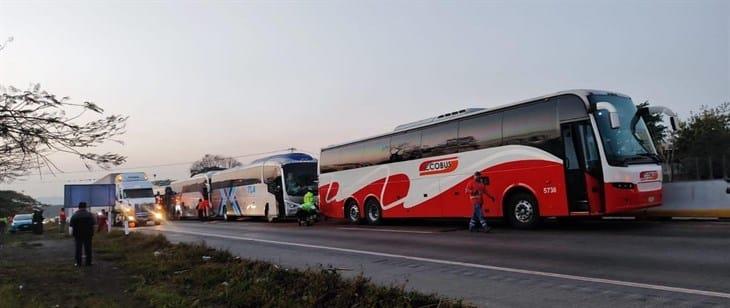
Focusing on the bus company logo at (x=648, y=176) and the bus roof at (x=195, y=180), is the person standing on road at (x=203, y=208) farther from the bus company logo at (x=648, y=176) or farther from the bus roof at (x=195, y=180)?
the bus company logo at (x=648, y=176)

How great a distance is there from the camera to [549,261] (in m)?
9.40

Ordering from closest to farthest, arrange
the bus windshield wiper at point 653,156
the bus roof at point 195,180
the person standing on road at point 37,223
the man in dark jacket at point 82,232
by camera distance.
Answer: the man in dark jacket at point 82,232, the bus windshield wiper at point 653,156, the person standing on road at point 37,223, the bus roof at point 195,180

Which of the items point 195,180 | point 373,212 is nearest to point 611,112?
point 373,212

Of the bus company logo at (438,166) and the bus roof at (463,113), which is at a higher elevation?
the bus roof at (463,113)

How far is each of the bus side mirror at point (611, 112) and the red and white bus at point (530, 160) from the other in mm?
23

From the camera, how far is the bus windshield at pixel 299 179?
28516mm

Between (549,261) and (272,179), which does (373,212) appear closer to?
(272,179)

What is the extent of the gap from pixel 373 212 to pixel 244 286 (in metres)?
13.8

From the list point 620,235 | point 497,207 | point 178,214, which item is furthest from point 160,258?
point 178,214

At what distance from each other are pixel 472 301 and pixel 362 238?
8822mm

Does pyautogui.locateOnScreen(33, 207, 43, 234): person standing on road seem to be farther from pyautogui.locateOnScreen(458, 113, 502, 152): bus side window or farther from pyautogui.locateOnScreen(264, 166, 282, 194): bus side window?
pyautogui.locateOnScreen(458, 113, 502, 152): bus side window

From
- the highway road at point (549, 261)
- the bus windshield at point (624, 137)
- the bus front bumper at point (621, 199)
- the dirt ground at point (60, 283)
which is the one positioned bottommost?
the dirt ground at point (60, 283)

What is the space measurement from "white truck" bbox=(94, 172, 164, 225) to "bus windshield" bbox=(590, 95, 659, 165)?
29.2 metres

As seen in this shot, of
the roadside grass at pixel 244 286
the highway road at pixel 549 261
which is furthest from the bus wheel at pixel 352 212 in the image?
the roadside grass at pixel 244 286
